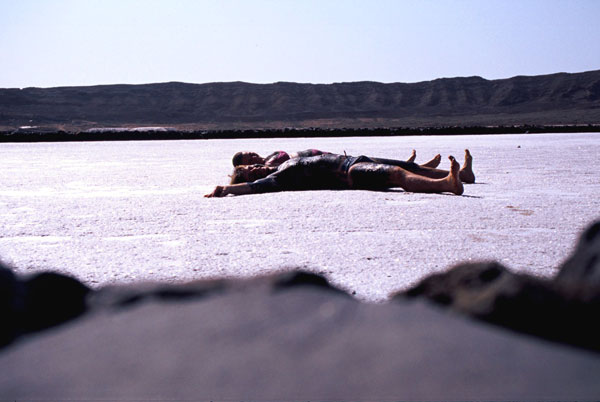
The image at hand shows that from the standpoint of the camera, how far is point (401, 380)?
4.92ft

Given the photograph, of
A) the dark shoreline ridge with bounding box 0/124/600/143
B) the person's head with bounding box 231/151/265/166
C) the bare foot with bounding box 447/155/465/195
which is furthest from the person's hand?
the dark shoreline ridge with bounding box 0/124/600/143

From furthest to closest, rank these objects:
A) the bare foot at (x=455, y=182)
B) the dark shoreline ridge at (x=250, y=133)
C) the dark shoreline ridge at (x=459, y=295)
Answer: the dark shoreline ridge at (x=250, y=133) → the bare foot at (x=455, y=182) → the dark shoreline ridge at (x=459, y=295)

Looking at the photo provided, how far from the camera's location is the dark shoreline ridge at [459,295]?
1.62m

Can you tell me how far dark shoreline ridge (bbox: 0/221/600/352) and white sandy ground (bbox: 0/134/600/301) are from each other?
58 centimetres

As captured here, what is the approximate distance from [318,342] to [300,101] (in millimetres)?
85680

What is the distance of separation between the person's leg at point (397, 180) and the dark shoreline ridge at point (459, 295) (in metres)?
3.81

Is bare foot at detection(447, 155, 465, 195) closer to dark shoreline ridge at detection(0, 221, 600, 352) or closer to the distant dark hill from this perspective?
dark shoreline ridge at detection(0, 221, 600, 352)

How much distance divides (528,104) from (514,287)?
83151 mm

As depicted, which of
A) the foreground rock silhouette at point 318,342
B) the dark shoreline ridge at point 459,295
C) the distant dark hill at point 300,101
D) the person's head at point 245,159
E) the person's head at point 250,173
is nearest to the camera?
the foreground rock silhouette at point 318,342

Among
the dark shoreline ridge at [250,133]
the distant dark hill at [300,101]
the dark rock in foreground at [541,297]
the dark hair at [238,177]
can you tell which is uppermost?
the distant dark hill at [300,101]

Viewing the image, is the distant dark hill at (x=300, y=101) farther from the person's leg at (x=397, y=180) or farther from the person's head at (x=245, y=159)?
the person's leg at (x=397, y=180)

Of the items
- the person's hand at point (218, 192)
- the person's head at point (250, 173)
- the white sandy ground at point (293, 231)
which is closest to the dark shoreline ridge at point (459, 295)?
the white sandy ground at point (293, 231)

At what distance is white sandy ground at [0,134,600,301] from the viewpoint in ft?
10.4

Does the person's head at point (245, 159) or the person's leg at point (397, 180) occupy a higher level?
the person's head at point (245, 159)
